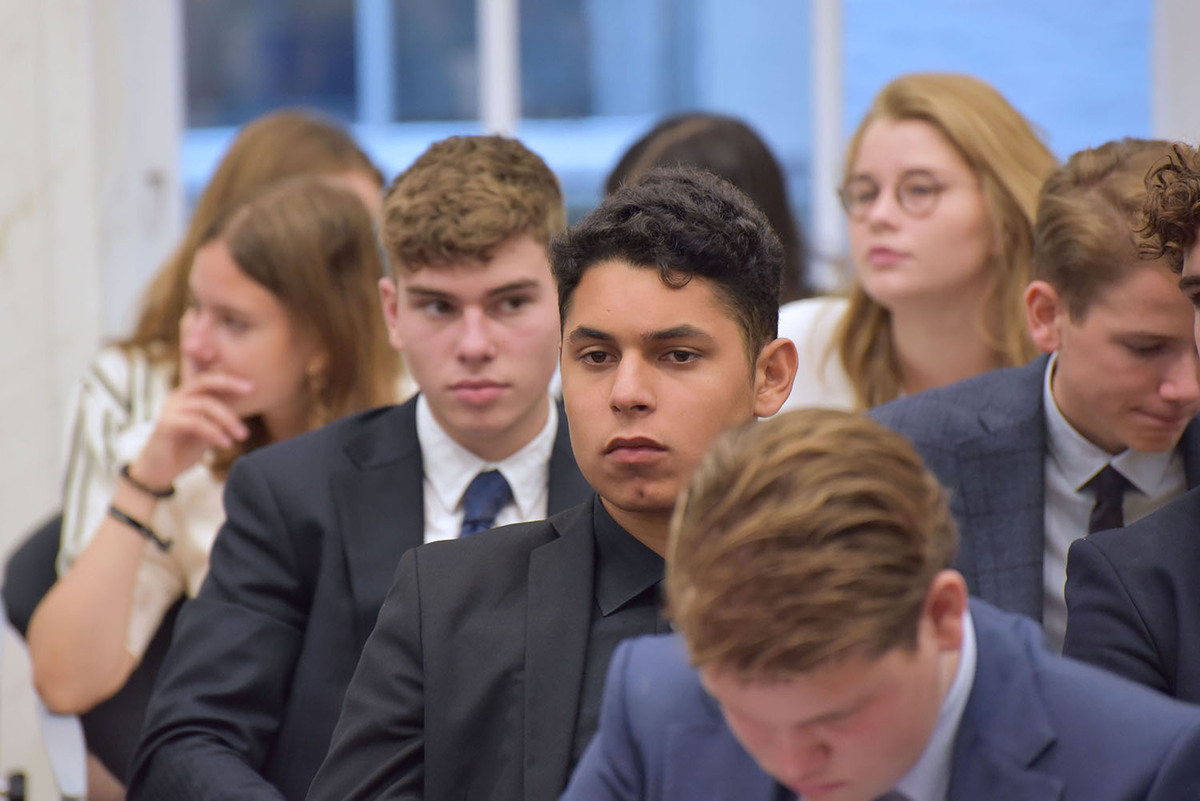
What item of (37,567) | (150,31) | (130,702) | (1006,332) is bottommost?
(130,702)

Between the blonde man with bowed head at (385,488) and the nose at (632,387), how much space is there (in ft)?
1.78

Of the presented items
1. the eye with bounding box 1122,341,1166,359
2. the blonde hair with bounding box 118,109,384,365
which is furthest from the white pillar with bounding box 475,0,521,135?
the eye with bounding box 1122,341,1166,359

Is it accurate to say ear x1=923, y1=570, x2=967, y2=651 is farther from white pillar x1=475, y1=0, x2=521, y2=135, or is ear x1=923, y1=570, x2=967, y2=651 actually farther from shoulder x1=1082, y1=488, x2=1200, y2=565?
white pillar x1=475, y1=0, x2=521, y2=135

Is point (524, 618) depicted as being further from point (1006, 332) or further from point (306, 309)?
point (1006, 332)

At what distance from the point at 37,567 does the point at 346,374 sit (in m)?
0.69

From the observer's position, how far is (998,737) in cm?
125

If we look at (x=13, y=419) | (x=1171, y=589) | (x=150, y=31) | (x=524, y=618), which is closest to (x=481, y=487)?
(x=524, y=618)

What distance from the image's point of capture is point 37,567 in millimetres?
2742

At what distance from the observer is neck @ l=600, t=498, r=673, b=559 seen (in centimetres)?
166

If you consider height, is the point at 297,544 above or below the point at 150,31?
below

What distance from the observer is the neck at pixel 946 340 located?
2.79 meters

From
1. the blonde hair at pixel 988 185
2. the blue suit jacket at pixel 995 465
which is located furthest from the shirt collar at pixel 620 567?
the blonde hair at pixel 988 185

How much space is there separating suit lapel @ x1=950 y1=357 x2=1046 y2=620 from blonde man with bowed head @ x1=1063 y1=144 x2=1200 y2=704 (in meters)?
0.30

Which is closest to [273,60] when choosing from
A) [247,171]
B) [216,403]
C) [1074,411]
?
[247,171]
